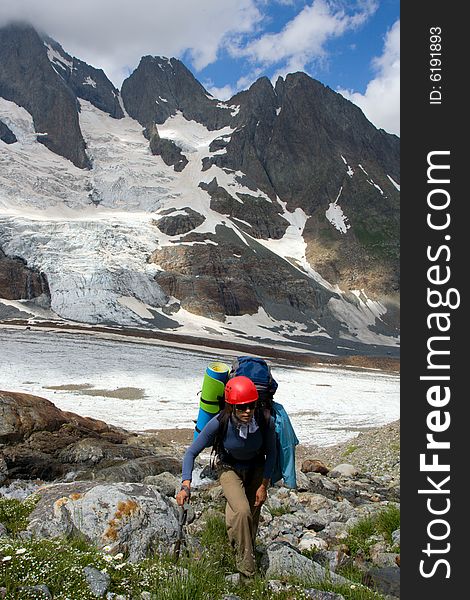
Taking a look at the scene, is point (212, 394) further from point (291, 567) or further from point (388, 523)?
point (388, 523)

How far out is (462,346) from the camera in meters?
5.07

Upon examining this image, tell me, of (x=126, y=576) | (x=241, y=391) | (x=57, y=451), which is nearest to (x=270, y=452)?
(x=241, y=391)

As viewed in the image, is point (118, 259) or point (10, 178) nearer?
point (118, 259)

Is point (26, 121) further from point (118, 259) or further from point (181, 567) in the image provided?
point (181, 567)

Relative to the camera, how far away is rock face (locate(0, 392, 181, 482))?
11.8m

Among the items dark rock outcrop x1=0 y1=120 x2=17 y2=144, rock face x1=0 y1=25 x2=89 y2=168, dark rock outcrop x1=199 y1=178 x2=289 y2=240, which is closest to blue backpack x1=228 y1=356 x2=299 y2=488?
dark rock outcrop x1=199 y1=178 x2=289 y2=240

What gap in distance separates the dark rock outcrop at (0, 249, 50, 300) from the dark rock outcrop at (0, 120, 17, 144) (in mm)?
88949

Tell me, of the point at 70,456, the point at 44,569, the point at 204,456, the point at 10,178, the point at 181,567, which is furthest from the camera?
the point at 10,178

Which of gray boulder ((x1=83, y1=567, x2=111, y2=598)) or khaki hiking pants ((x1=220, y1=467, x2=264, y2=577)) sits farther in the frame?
khaki hiking pants ((x1=220, y1=467, x2=264, y2=577))

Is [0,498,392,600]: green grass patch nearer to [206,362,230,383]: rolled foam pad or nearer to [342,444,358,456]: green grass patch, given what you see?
[206,362,230,383]: rolled foam pad

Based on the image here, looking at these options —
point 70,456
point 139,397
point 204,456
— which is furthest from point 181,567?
point 139,397

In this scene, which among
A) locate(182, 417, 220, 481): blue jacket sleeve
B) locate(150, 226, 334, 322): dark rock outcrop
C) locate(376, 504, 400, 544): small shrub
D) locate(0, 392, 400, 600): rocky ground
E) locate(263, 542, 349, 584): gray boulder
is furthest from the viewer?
locate(150, 226, 334, 322): dark rock outcrop

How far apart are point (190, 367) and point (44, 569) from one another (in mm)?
44748

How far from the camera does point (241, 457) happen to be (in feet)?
18.1
